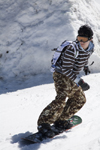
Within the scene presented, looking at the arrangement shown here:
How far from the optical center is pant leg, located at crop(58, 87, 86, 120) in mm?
3261

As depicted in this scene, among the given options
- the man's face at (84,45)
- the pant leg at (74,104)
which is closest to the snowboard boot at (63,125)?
A: the pant leg at (74,104)

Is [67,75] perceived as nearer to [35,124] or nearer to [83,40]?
[83,40]

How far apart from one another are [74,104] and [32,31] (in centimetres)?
587

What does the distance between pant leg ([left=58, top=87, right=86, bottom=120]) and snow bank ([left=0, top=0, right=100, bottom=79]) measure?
490 centimetres

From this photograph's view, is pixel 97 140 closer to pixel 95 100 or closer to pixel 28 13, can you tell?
pixel 95 100

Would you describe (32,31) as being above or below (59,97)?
above

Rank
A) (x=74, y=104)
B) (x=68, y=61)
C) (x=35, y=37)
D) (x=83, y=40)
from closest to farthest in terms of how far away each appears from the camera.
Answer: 1. (x=68, y=61)
2. (x=83, y=40)
3. (x=74, y=104)
4. (x=35, y=37)

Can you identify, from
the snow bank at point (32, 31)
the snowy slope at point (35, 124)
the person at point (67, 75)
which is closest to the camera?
the snowy slope at point (35, 124)

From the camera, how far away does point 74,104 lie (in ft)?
10.9

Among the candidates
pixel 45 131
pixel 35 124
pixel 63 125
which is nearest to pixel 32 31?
pixel 35 124

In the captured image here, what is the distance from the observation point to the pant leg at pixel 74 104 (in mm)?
3261

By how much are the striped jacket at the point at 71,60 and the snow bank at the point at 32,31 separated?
506 centimetres

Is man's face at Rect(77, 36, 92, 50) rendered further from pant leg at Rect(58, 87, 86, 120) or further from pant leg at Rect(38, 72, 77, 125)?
pant leg at Rect(58, 87, 86, 120)

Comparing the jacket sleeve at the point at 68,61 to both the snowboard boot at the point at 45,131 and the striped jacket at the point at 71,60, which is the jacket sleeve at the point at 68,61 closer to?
the striped jacket at the point at 71,60
